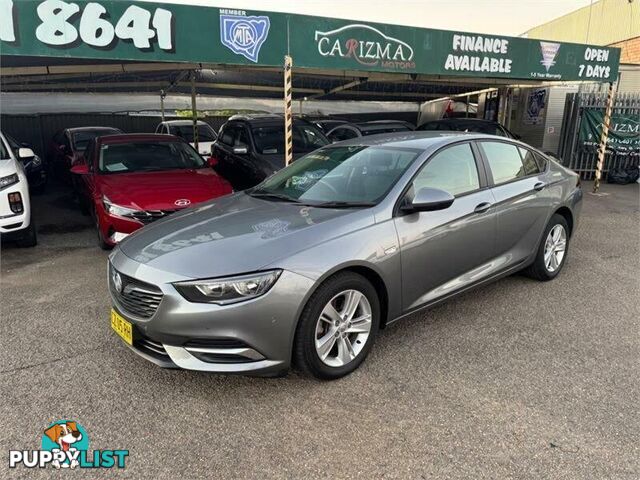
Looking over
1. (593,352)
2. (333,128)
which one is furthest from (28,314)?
(333,128)

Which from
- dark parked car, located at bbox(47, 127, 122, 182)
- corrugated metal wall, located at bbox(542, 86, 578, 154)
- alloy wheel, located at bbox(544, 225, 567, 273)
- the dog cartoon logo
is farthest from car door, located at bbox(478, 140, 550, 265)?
corrugated metal wall, located at bbox(542, 86, 578, 154)

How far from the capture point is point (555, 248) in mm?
4809

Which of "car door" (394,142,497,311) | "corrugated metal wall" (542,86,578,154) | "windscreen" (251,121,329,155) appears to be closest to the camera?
"car door" (394,142,497,311)

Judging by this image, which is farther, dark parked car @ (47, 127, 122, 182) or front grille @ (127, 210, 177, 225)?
dark parked car @ (47, 127, 122, 182)

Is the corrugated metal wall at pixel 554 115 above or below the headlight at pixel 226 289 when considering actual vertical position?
above

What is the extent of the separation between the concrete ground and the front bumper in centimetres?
32

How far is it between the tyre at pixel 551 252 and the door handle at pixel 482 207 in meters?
1.04

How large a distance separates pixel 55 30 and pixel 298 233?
15.0ft

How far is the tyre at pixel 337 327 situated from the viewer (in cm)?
280

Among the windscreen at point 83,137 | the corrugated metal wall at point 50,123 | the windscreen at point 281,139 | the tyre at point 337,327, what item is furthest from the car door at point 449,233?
the corrugated metal wall at point 50,123

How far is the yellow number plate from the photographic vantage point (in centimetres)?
288

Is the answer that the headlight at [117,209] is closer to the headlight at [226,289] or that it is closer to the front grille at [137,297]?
the front grille at [137,297]

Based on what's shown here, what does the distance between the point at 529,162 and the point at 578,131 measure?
30.3ft

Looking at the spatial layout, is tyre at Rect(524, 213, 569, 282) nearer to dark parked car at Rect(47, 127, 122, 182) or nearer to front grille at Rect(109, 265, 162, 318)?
front grille at Rect(109, 265, 162, 318)
